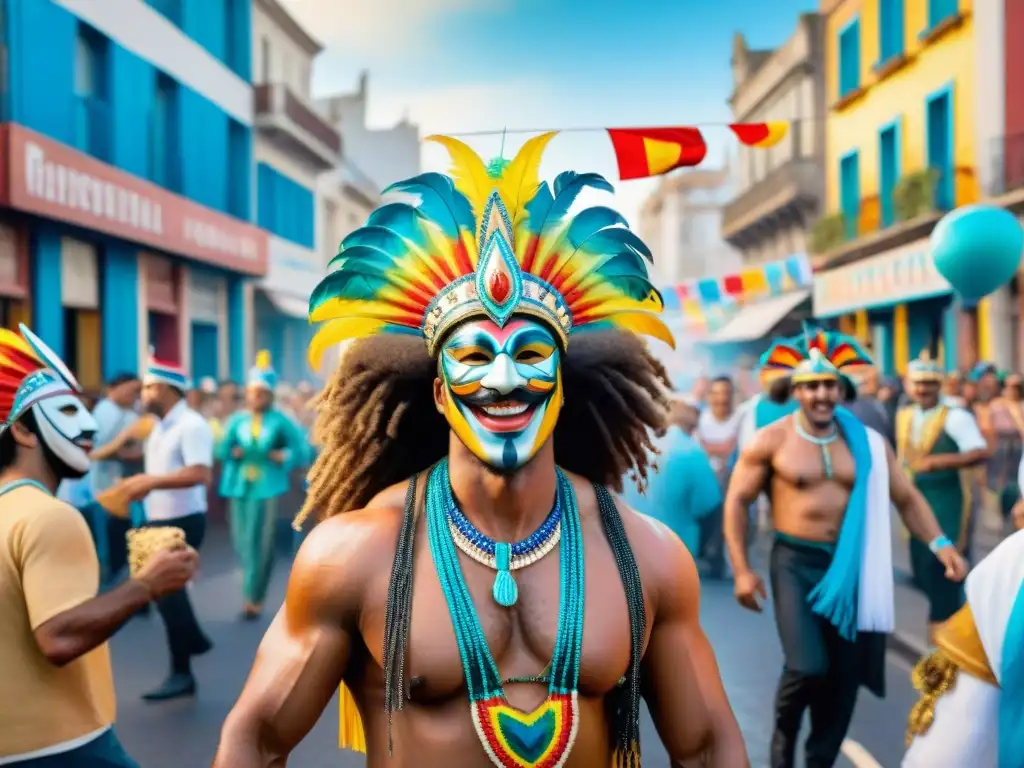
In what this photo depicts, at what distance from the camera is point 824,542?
16.8 feet

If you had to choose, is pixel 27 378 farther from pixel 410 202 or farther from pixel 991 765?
pixel 991 765

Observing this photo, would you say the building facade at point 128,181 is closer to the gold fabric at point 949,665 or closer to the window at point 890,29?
the gold fabric at point 949,665

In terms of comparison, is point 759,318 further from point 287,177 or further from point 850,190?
point 287,177

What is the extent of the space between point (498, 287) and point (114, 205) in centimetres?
1326

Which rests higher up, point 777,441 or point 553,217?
point 553,217

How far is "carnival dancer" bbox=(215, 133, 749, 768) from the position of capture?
229 cm

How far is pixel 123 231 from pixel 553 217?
43.9 ft

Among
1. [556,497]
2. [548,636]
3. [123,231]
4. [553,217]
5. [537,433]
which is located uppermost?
[123,231]

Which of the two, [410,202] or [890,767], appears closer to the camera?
[410,202]

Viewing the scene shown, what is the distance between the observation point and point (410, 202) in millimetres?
2646

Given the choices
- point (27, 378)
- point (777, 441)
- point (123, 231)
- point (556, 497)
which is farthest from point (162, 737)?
point (123, 231)

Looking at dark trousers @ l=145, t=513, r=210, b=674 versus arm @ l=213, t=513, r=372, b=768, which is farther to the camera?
dark trousers @ l=145, t=513, r=210, b=674

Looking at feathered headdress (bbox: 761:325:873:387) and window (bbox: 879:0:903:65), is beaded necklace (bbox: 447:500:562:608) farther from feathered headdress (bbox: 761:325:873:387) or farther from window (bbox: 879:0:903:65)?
window (bbox: 879:0:903:65)

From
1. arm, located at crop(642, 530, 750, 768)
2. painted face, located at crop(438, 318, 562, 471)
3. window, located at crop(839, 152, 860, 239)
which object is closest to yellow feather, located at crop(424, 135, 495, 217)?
painted face, located at crop(438, 318, 562, 471)
